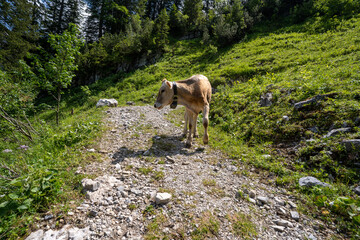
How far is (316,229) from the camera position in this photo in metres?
2.53

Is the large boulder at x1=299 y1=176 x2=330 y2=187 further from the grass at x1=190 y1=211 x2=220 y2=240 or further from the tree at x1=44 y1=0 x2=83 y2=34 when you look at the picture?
the tree at x1=44 y1=0 x2=83 y2=34

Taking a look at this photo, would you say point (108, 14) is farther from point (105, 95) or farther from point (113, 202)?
point (113, 202)

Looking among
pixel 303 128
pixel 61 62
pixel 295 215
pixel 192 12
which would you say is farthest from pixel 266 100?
pixel 192 12

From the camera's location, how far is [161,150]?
525 centimetres

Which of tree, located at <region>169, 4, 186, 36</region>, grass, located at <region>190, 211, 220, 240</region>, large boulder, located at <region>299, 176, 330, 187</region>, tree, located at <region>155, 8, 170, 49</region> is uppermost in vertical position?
tree, located at <region>169, 4, 186, 36</region>

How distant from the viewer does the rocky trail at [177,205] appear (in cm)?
233

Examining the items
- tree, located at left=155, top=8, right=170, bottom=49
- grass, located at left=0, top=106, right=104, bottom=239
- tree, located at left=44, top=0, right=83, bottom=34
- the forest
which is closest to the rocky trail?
grass, located at left=0, top=106, right=104, bottom=239

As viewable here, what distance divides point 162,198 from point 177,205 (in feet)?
1.09

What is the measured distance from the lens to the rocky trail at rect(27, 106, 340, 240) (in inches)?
91.8

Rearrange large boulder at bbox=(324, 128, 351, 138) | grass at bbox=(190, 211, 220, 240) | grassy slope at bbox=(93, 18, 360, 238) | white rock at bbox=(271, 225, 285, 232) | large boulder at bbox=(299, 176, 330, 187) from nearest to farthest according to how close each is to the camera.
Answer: grass at bbox=(190, 211, 220, 240), white rock at bbox=(271, 225, 285, 232), grassy slope at bbox=(93, 18, 360, 238), large boulder at bbox=(299, 176, 330, 187), large boulder at bbox=(324, 128, 351, 138)

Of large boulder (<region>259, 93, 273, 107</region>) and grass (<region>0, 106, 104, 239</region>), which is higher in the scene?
large boulder (<region>259, 93, 273, 107</region>)

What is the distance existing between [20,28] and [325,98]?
27.4 metres

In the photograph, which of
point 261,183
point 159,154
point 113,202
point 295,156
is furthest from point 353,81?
point 113,202

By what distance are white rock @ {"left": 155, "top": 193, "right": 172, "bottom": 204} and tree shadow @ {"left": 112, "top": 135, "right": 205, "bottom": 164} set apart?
1.94 metres
